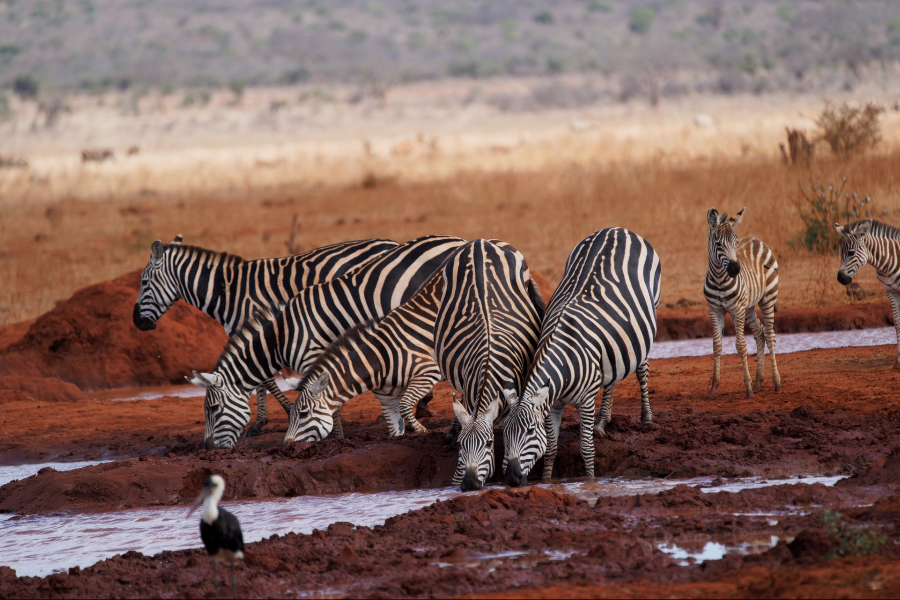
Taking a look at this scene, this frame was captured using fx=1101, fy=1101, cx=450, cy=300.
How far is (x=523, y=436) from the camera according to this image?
23.3 feet

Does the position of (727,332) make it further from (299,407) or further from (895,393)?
(299,407)

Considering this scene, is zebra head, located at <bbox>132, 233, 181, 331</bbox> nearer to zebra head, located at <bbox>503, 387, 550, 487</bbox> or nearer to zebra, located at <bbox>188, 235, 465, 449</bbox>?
zebra, located at <bbox>188, 235, 465, 449</bbox>

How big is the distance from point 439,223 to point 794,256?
7571 millimetres

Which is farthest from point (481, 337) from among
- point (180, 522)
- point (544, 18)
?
point (544, 18)

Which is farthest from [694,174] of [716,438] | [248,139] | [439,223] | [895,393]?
[248,139]

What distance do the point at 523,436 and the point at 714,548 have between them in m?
1.73

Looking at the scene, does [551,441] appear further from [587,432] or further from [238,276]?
[238,276]

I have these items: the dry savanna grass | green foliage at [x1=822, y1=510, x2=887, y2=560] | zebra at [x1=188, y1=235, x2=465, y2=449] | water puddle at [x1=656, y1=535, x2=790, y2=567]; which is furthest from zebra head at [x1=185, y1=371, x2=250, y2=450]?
the dry savanna grass

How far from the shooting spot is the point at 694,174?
22812 millimetres

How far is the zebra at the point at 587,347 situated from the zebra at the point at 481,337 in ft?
0.54

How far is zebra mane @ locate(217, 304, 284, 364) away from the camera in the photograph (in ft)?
30.5

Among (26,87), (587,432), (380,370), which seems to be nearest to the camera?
(587,432)

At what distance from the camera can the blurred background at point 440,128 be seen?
19.0 meters

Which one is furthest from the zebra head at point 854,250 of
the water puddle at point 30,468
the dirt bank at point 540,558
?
the water puddle at point 30,468
